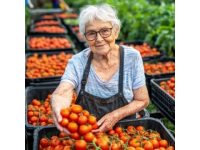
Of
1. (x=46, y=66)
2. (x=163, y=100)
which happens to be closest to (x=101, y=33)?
(x=163, y=100)

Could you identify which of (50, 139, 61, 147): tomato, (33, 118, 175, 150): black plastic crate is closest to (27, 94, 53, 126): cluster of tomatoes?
(33, 118, 175, 150): black plastic crate

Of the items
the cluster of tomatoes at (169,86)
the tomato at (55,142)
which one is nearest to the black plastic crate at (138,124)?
the tomato at (55,142)

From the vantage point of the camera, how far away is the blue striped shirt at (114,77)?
2.78 metres

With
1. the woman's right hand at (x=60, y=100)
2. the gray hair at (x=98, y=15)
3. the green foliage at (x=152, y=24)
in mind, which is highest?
the green foliage at (x=152, y=24)

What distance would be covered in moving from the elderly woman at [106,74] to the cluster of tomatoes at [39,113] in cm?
85

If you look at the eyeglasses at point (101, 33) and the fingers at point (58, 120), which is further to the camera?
the eyeglasses at point (101, 33)

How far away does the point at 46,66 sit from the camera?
5.43 metres

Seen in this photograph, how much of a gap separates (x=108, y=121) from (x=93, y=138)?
0.44 meters

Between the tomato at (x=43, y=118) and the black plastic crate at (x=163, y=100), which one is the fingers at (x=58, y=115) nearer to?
the tomato at (x=43, y=118)

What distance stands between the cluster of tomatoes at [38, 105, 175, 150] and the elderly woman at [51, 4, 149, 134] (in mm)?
171
